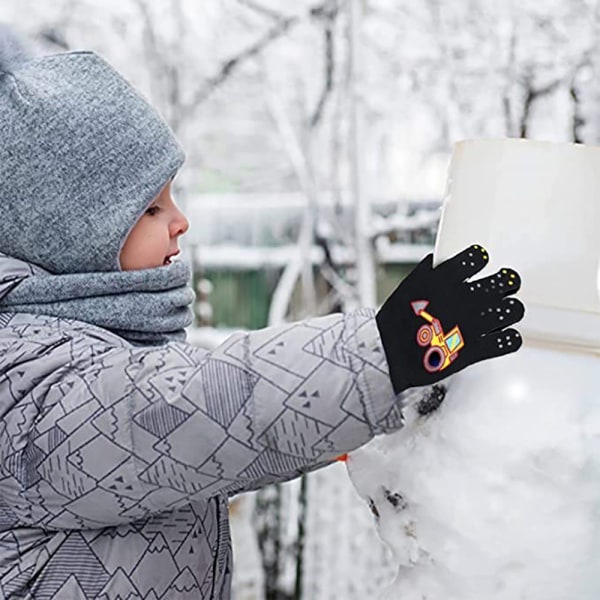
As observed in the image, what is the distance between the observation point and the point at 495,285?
54 cm

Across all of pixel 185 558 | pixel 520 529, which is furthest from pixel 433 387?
pixel 185 558

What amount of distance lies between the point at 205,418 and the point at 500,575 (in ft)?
0.71

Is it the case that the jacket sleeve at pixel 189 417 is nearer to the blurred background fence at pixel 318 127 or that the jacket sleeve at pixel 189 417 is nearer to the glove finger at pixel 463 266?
the glove finger at pixel 463 266

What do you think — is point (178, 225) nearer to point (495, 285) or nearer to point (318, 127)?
point (495, 285)

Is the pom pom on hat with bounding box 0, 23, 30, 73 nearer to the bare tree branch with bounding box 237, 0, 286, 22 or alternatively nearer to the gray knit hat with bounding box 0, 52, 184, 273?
the gray knit hat with bounding box 0, 52, 184, 273

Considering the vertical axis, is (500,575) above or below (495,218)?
below

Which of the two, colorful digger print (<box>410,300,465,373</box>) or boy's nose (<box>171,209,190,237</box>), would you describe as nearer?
colorful digger print (<box>410,300,465,373</box>)

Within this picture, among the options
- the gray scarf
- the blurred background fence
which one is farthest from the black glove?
the blurred background fence

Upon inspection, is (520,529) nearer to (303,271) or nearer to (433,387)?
(433,387)

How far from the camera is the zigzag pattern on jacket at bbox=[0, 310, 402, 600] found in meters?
0.57

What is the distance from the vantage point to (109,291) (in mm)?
739

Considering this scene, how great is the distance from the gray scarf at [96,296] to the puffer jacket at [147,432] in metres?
0.01

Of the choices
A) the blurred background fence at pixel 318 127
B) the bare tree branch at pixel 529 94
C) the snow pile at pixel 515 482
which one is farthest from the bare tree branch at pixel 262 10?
the snow pile at pixel 515 482

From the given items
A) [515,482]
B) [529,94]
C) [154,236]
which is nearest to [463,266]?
[515,482]
